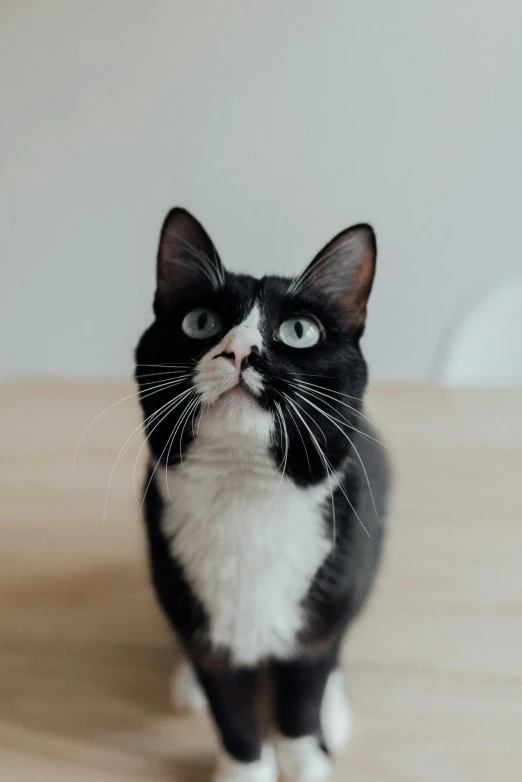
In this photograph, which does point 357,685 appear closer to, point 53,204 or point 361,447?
point 361,447

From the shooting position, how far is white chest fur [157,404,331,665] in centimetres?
48

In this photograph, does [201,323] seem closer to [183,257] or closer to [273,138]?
[183,257]

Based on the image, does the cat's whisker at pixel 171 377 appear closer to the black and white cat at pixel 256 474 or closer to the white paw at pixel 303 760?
the black and white cat at pixel 256 474

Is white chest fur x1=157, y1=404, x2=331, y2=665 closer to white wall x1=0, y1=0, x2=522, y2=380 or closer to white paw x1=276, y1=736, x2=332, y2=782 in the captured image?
white paw x1=276, y1=736, x2=332, y2=782

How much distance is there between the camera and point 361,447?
1.93 feet

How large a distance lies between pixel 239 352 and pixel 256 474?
0.30 feet

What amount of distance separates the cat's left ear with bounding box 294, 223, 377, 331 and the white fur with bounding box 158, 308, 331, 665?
62 millimetres

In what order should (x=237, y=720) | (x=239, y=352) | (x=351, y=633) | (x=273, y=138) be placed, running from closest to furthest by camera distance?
(x=239, y=352), (x=237, y=720), (x=351, y=633), (x=273, y=138)

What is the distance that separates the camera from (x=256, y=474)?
48 cm

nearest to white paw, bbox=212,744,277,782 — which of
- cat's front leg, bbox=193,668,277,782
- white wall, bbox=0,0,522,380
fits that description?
cat's front leg, bbox=193,668,277,782

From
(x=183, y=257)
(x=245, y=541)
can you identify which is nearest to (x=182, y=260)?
(x=183, y=257)

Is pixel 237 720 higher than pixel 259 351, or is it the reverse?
pixel 259 351

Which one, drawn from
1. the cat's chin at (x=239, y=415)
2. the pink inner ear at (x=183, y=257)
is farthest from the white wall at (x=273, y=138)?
the cat's chin at (x=239, y=415)

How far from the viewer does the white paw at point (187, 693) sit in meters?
0.61
